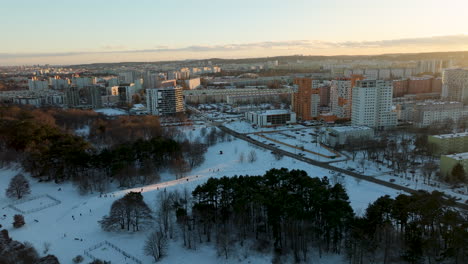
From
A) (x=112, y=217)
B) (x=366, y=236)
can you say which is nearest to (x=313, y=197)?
(x=366, y=236)

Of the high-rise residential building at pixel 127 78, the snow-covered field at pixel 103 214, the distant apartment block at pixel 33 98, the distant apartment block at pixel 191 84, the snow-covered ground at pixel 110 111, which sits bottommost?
the snow-covered field at pixel 103 214

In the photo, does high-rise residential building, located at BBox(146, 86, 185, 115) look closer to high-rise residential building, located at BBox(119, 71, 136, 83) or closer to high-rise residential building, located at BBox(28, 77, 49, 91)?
high-rise residential building, located at BBox(28, 77, 49, 91)

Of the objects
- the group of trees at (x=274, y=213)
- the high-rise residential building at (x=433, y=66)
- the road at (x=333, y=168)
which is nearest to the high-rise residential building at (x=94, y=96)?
the road at (x=333, y=168)

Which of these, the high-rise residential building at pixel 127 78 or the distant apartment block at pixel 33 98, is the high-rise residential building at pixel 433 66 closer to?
the high-rise residential building at pixel 127 78

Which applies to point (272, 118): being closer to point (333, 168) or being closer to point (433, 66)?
point (333, 168)

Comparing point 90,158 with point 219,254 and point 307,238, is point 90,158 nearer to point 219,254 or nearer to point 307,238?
point 219,254
